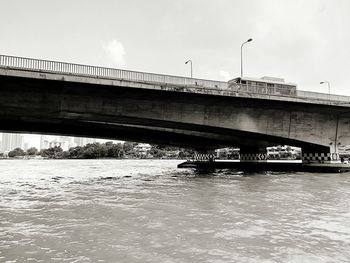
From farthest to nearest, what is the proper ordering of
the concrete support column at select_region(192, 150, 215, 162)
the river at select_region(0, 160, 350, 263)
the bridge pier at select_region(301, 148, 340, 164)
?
the concrete support column at select_region(192, 150, 215, 162) < the bridge pier at select_region(301, 148, 340, 164) < the river at select_region(0, 160, 350, 263)

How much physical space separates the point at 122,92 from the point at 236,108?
11479 mm

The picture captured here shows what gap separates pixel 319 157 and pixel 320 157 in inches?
6.4

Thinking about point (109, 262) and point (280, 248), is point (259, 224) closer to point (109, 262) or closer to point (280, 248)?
point (280, 248)

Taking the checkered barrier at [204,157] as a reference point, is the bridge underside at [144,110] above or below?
above

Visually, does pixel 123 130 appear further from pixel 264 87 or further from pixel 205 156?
pixel 205 156

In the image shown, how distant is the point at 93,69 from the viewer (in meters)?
24.0

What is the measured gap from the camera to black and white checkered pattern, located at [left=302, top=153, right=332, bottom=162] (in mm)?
36375

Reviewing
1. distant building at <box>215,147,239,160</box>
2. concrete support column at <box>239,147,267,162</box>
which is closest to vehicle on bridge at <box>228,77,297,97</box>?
concrete support column at <box>239,147,267,162</box>

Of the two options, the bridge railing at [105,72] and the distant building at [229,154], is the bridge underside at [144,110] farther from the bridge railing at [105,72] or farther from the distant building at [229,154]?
the distant building at [229,154]

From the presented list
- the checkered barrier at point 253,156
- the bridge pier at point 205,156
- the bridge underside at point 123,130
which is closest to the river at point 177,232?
the bridge underside at point 123,130

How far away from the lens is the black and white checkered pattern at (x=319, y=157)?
36.4 metres

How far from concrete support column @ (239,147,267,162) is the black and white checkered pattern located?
50.0 feet

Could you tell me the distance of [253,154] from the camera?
56469mm

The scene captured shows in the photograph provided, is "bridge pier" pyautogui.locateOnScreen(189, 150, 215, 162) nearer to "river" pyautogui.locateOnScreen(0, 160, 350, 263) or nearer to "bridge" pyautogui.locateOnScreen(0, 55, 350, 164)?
"bridge" pyautogui.locateOnScreen(0, 55, 350, 164)
